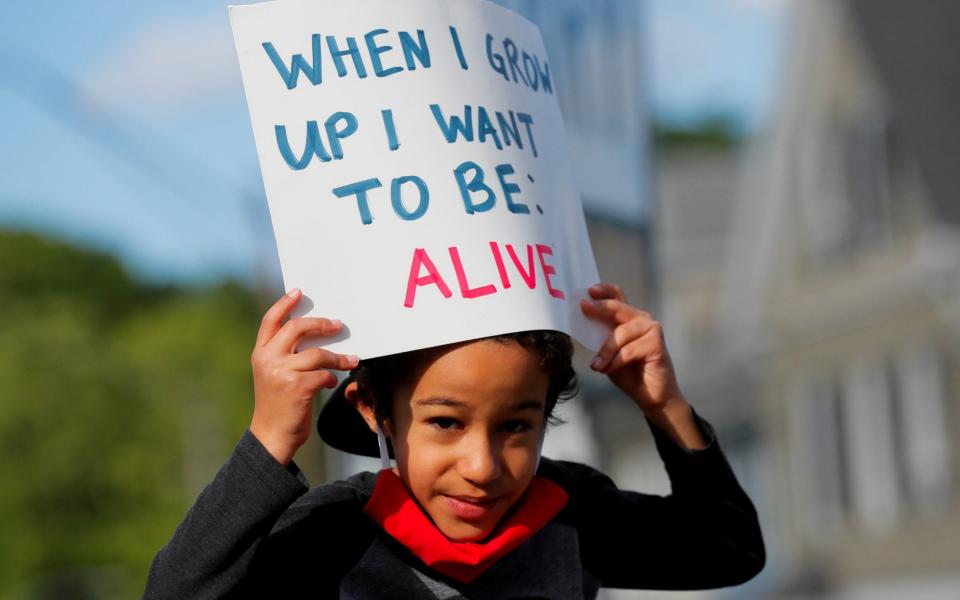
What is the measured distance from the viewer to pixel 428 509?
254 centimetres

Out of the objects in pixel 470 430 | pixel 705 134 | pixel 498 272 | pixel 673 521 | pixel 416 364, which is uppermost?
pixel 705 134

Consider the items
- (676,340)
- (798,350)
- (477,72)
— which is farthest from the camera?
(676,340)

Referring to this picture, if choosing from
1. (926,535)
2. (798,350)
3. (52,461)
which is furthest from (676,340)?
(52,461)

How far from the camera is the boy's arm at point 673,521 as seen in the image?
280 cm

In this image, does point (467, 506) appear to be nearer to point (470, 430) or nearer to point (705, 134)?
point (470, 430)

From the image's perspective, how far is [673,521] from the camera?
283 centimetres

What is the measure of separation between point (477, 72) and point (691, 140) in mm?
64798

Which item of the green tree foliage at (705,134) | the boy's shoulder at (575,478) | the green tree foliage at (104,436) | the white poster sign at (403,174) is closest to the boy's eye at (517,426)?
the white poster sign at (403,174)

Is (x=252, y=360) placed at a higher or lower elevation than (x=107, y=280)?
lower

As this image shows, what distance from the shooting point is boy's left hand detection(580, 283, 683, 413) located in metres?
2.71

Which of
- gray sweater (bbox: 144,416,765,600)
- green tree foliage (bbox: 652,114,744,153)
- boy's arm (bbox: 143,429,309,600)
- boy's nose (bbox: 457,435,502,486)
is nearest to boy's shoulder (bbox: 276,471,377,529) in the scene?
gray sweater (bbox: 144,416,765,600)

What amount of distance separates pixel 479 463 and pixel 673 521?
0.52 meters

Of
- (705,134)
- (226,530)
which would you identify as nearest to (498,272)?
(226,530)

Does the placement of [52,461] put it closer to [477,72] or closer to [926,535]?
[926,535]
